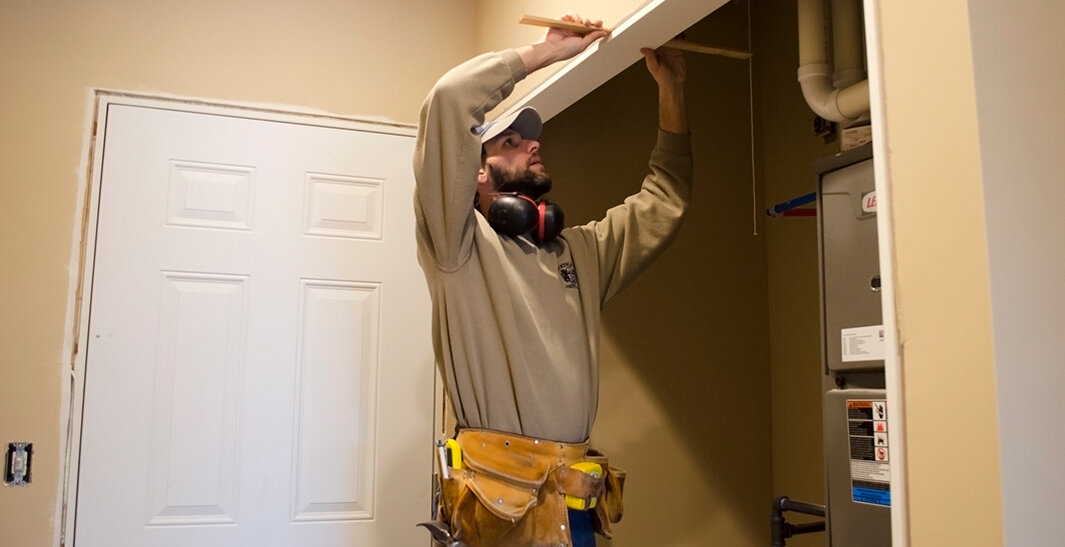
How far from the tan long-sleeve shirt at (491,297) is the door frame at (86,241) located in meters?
0.84

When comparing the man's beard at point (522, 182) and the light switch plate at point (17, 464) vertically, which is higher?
the man's beard at point (522, 182)

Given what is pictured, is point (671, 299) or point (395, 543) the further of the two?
point (671, 299)

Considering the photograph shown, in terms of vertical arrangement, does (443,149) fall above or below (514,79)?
below

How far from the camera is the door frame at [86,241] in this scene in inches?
88.4

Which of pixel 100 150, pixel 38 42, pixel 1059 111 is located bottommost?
pixel 1059 111

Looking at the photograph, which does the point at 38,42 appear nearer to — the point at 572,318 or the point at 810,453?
the point at 572,318

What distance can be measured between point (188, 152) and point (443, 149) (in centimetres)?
112

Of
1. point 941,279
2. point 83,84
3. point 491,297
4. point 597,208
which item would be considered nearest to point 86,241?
point 83,84

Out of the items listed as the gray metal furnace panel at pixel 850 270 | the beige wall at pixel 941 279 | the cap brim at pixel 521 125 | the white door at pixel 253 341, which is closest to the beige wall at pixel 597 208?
the white door at pixel 253 341

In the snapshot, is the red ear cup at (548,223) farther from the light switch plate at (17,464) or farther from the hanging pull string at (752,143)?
the light switch plate at (17,464)

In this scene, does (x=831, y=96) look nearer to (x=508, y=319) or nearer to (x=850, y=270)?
(x=850, y=270)

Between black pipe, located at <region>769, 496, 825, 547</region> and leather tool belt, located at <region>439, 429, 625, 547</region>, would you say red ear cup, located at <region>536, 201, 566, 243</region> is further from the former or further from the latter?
black pipe, located at <region>769, 496, 825, 547</region>

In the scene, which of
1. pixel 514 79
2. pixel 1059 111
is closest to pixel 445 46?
pixel 514 79

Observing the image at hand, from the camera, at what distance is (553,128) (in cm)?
265
